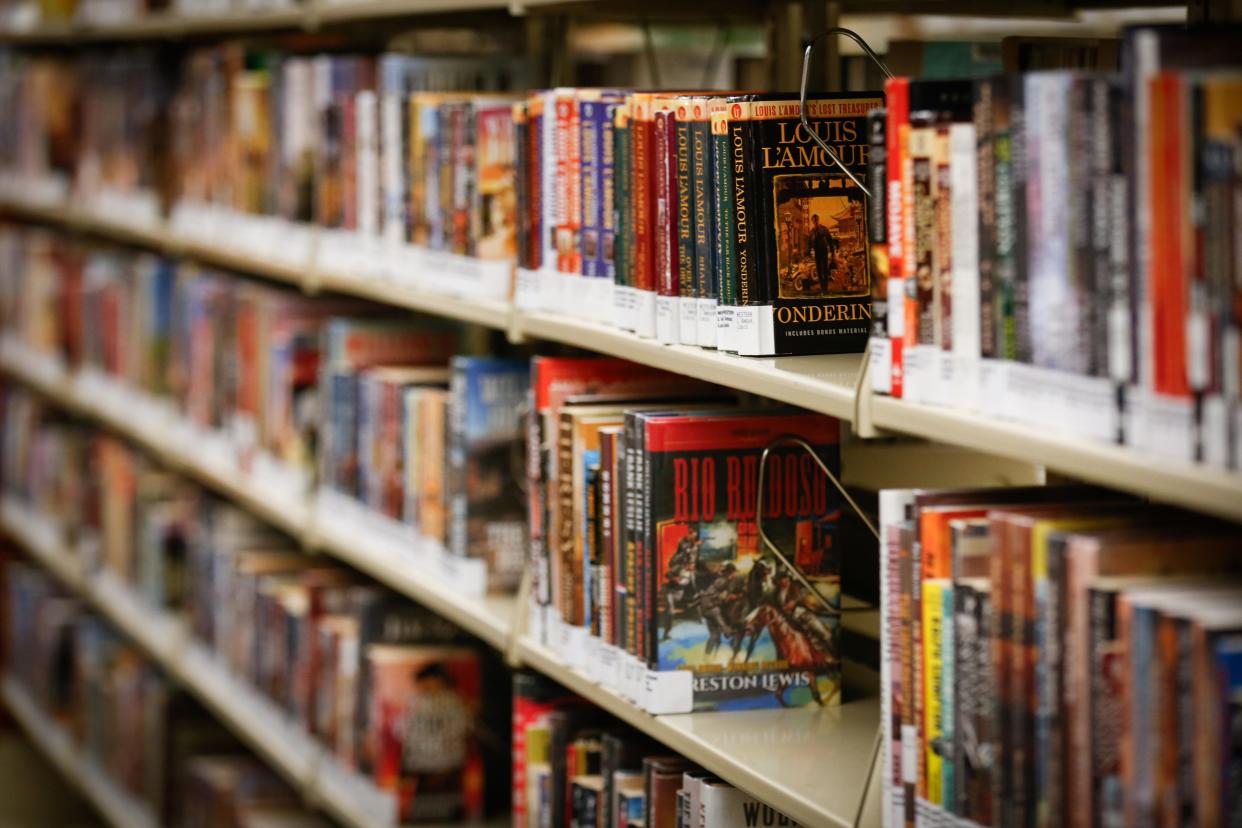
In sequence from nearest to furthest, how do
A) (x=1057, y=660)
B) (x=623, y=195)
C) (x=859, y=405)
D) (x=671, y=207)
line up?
(x=1057, y=660), (x=859, y=405), (x=671, y=207), (x=623, y=195)

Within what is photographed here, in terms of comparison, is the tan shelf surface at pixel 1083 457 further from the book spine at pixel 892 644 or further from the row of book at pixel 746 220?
the row of book at pixel 746 220

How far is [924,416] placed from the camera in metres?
1.48

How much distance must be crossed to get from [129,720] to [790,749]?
8.87ft

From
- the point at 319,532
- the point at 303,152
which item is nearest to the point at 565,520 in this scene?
the point at 319,532

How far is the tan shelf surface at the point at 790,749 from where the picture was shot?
1684 millimetres

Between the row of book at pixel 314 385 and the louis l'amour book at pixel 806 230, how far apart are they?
807 millimetres

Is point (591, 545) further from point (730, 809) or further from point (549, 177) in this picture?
point (549, 177)

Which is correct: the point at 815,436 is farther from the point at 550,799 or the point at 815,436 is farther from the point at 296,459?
the point at 296,459

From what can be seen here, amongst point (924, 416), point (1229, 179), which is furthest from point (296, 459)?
point (1229, 179)

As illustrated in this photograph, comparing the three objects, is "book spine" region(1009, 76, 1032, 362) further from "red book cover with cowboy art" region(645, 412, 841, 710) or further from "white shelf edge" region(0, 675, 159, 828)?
"white shelf edge" region(0, 675, 159, 828)

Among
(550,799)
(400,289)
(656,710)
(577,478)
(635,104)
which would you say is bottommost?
(550,799)

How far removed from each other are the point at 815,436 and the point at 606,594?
12.5 inches

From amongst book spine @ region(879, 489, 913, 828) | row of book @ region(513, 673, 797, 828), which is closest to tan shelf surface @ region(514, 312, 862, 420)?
book spine @ region(879, 489, 913, 828)

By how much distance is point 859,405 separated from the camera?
1569 mm
